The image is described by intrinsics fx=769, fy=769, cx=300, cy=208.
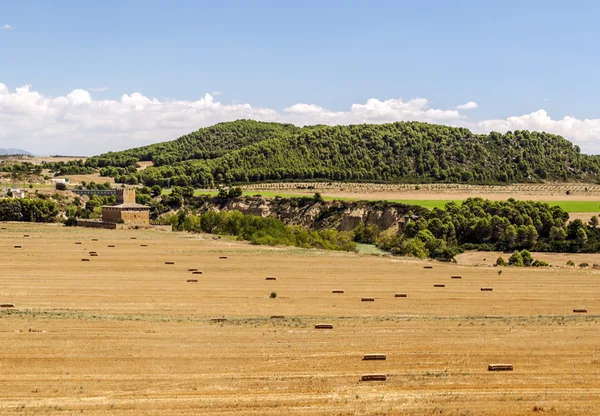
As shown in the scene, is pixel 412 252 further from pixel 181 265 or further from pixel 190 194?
pixel 190 194

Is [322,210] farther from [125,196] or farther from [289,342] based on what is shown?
[289,342]

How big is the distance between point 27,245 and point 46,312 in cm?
3653

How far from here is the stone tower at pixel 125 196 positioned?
11925 centimetres

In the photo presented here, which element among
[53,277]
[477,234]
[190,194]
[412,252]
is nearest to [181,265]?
[53,277]

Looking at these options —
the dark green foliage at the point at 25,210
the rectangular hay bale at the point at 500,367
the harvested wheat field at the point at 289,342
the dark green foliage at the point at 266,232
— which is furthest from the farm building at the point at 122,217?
the rectangular hay bale at the point at 500,367

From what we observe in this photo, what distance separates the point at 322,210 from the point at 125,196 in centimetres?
3517

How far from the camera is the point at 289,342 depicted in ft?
113

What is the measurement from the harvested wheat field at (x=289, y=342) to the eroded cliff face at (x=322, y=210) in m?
63.7

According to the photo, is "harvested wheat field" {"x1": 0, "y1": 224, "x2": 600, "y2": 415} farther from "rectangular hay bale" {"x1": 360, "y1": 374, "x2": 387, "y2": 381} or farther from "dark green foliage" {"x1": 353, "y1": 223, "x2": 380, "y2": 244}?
"dark green foliage" {"x1": 353, "y1": 223, "x2": 380, "y2": 244}

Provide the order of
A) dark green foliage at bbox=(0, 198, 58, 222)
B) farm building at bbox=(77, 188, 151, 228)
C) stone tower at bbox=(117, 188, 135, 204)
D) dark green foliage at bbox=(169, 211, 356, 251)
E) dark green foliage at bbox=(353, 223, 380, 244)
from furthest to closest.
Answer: stone tower at bbox=(117, 188, 135, 204)
dark green foliage at bbox=(353, 223, 380, 244)
dark green foliage at bbox=(0, 198, 58, 222)
farm building at bbox=(77, 188, 151, 228)
dark green foliage at bbox=(169, 211, 356, 251)

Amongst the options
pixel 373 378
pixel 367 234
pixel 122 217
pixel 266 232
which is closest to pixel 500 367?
pixel 373 378

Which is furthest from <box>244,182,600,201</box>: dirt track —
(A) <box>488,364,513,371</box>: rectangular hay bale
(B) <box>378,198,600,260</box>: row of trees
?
(A) <box>488,364,513,371</box>: rectangular hay bale

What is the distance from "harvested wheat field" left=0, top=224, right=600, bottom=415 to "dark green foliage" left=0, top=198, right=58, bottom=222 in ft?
180

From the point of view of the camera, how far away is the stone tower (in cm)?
11925
